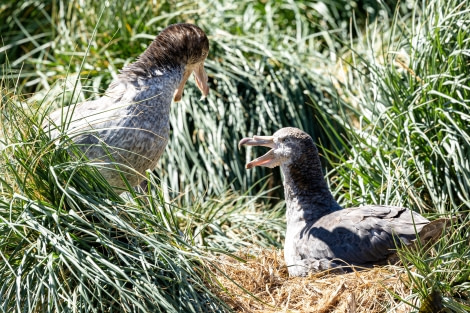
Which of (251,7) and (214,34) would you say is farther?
(251,7)

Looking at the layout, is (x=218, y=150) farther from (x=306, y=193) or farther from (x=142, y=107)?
(x=142, y=107)

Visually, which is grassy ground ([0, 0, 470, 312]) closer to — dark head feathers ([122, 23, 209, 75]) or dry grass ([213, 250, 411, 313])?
dry grass ([213, 250, 411, 313])

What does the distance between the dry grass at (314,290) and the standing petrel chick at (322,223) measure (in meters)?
0.14

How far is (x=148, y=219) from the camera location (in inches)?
163

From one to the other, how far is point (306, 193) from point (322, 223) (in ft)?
0.97

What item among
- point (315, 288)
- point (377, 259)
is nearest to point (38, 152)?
point (315, 288)

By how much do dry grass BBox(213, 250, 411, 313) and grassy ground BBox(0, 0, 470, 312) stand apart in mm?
36

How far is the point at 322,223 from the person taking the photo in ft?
16.9

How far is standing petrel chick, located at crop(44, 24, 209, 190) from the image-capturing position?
4992 mm

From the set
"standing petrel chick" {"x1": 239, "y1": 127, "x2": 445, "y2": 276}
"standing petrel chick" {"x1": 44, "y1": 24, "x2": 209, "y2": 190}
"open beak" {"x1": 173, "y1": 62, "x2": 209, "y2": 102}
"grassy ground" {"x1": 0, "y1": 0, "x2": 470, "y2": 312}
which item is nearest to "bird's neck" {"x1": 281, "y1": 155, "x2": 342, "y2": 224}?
"standing petrel chick" {"x1": 239, "y1": 127, "x2": 445, "y2": 276}

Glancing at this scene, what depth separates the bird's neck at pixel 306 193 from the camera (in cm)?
534

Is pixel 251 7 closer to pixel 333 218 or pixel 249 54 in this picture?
pixel 249 54

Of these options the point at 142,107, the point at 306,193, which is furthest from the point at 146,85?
the point at 306,193

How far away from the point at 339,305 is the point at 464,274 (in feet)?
2.12
